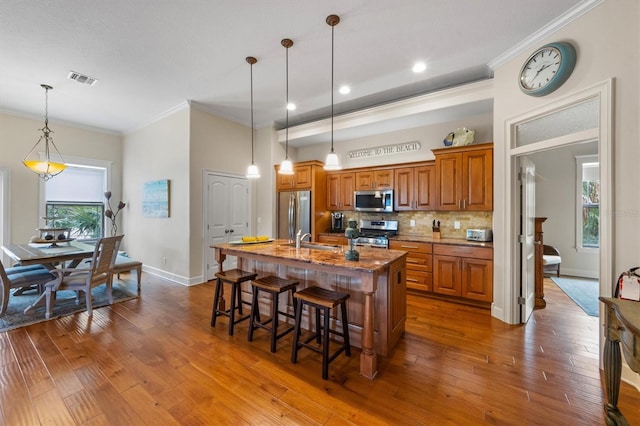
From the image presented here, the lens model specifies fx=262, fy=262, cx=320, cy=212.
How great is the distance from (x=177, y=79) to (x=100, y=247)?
2493 millimetres

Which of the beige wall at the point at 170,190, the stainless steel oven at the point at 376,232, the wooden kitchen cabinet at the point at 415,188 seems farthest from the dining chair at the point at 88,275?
the wooden kitchen cabinet at the point at 415,188

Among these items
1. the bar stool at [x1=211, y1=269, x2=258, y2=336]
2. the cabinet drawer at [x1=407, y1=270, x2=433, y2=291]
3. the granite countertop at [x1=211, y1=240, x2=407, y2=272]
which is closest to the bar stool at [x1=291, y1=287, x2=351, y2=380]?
the granite countertop at [x1=211, y1=240, x2=407, y2=272]

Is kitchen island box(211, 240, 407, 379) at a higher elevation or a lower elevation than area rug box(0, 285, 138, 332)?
higher

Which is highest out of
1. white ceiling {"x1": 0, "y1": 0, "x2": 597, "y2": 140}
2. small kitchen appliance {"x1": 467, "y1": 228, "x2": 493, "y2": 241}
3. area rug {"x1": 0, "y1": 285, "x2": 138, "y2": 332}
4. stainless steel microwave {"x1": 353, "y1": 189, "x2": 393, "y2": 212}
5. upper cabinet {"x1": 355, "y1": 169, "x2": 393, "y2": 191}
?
white ceiling {"x1": 0, "y1": 0, "x2": 597, "y2": 140}

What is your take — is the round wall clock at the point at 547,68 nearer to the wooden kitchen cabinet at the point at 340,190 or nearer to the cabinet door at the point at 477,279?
the cabinet door at the point at 477,279

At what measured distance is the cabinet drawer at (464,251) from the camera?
3441 mm

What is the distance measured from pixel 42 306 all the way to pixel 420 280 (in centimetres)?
527

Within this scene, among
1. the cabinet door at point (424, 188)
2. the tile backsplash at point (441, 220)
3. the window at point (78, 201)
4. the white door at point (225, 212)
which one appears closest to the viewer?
the tile backsplash at point (441, 220)

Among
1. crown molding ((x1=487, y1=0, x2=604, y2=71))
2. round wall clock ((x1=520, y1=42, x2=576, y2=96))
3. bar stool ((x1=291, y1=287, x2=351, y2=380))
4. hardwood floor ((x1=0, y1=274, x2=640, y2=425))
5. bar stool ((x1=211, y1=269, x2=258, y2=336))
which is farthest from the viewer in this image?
bar stool ((x1=211, y1=269, x2=258, y2=336))

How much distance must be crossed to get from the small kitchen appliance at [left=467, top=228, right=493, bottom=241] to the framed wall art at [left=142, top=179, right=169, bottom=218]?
5203 mm

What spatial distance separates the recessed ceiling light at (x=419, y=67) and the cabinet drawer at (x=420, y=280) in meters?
2.83

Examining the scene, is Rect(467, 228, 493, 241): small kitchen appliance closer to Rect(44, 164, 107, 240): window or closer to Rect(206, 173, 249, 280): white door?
Rect(206, 173, 249, 280): white door

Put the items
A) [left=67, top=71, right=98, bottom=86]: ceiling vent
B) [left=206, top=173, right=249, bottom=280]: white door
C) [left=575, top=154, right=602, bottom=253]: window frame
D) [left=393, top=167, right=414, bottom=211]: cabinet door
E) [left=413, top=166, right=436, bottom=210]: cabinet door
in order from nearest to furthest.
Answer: [left=67, top=71, right=98, bottom=86]: ceiling vent → [left=413, top=166, right=436, bottom=210]: cabinet door → [left=393, top=167, right=414, bottom=211]: cabinet door → [left=206, top=173, right=249, bottom=280]: white door → [left=575, top=154, right=602, bottom=253]: window frame

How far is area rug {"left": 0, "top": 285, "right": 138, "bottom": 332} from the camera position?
120 inches
